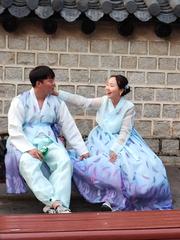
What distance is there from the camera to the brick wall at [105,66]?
24.2 ft

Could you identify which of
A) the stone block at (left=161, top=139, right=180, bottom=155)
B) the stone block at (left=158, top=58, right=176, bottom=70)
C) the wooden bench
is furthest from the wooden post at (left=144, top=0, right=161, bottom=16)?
the wooden bench

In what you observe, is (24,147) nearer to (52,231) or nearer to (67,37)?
(67,37)

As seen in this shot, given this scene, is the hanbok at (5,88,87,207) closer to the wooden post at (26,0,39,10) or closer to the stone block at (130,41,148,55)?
the wooden post at (26,0,39,10)

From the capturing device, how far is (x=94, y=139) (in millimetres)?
6012

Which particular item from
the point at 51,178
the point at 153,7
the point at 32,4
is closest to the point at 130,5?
the point at 153,7

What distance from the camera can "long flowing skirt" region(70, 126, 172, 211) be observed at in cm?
551

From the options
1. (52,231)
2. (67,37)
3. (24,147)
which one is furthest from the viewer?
(67,37)

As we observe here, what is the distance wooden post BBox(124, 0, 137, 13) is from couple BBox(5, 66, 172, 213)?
4.66ft

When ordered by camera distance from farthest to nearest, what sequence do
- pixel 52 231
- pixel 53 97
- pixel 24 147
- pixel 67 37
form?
pixel 67 37 < pixel 53 97 < pixel 24 147 < pixel 52 231

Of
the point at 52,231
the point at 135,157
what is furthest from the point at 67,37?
the point at 52,231

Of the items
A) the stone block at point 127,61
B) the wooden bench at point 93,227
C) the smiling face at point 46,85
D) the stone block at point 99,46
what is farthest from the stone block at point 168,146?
the wooden bench at point 93,227

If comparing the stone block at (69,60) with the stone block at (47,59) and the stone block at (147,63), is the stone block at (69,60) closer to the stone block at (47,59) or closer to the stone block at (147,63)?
the stone block at (47,59)

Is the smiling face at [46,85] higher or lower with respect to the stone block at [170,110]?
higher

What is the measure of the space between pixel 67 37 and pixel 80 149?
81.4 inches
